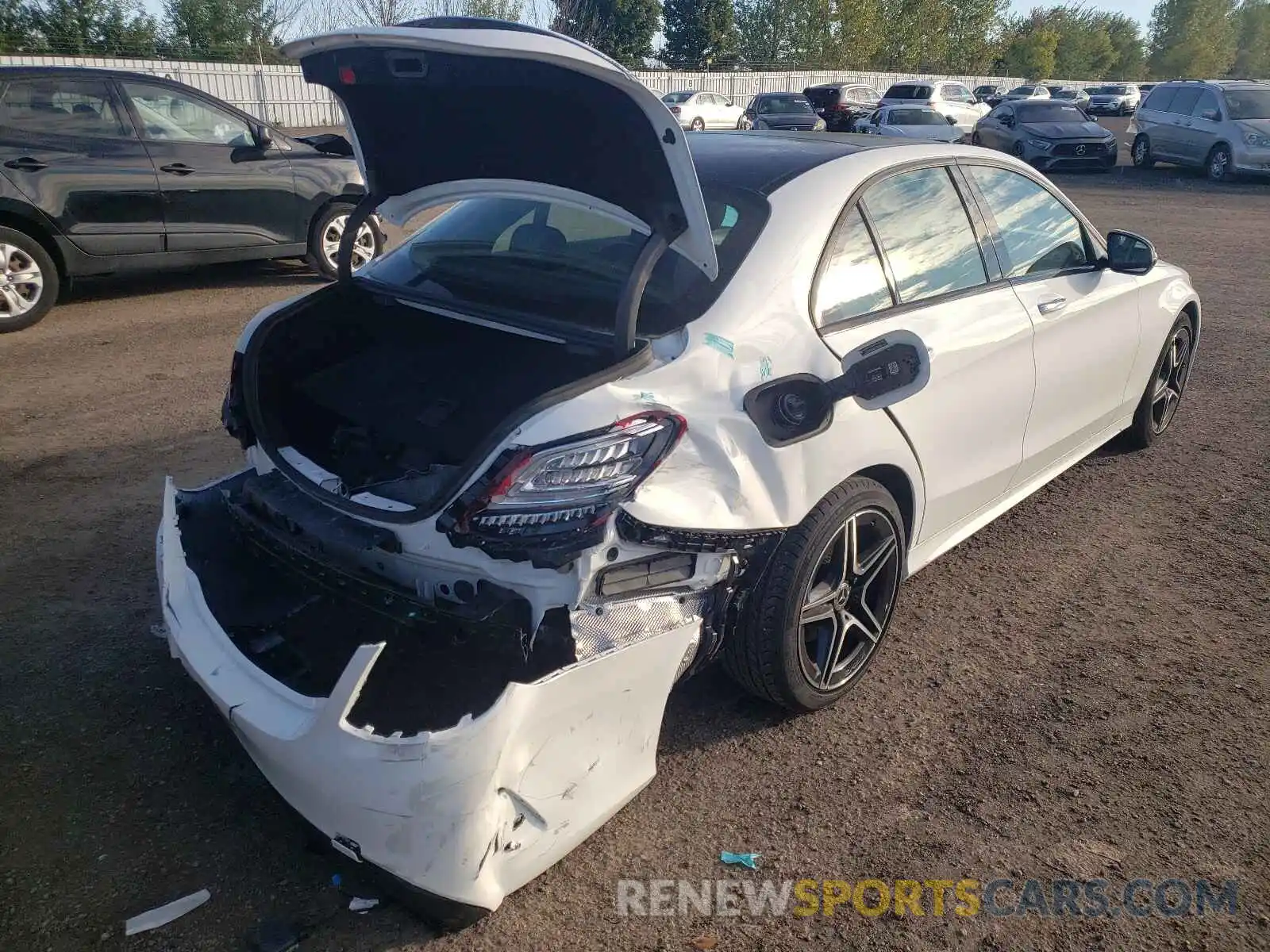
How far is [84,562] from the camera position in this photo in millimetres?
3957

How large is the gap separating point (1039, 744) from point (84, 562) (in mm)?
3563

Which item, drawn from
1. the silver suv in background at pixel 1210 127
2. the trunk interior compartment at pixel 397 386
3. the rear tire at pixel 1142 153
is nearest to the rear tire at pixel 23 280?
the trunk interior compartment at pixel 397 386

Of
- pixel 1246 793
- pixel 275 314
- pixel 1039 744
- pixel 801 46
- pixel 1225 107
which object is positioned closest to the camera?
pixel 1246 793

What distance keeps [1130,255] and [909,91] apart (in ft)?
88.7

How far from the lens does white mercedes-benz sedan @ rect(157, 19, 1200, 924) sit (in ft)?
7.26

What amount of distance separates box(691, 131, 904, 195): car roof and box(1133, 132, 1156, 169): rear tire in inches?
828

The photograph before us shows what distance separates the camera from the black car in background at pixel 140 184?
23.8 feet

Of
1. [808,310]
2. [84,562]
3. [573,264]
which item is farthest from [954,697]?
[84,562]

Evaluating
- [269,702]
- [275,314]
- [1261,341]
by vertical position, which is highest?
[275,314]

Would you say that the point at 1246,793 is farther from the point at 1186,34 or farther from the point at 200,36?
the point at 1186,34

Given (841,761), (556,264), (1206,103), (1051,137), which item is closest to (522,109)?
(556,264)

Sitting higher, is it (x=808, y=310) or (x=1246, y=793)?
(x=808, y=310)

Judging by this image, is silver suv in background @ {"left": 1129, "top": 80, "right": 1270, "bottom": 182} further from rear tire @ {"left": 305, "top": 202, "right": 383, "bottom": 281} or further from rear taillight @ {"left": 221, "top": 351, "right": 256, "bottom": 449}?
rear taillight @ {"left": 221, "top": 351, "right": 256, "bottom": 449}

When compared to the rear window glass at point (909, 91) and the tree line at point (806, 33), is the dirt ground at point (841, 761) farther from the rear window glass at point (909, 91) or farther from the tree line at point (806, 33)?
the rear window glass at point (909, 91)
